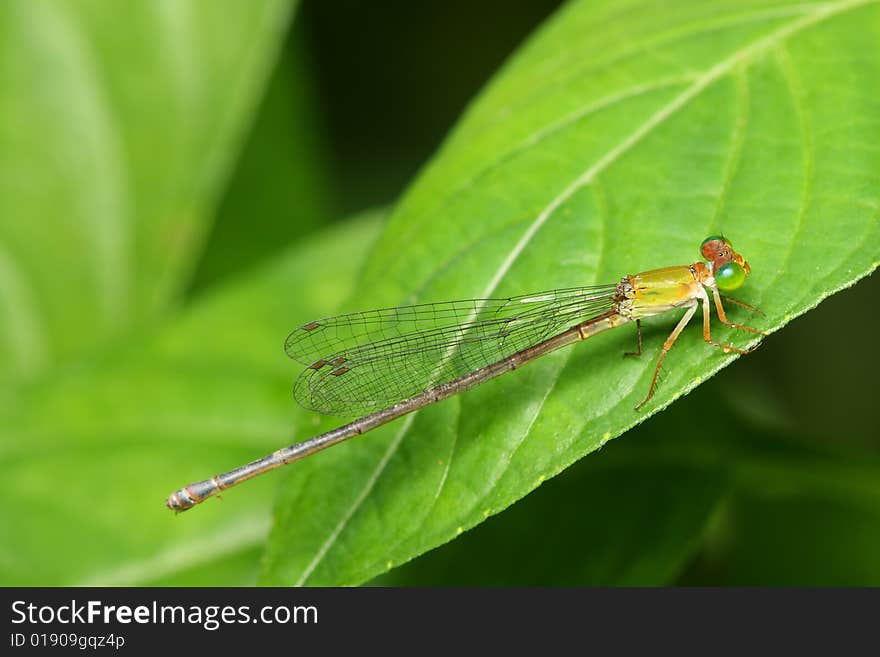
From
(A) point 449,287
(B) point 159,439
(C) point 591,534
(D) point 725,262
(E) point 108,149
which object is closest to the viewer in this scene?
(D) point 725,262

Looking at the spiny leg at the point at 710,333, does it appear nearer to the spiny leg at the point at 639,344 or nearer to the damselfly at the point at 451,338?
the damselfly at the point at 451,338

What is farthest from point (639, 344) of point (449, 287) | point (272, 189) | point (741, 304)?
point (272, 189)

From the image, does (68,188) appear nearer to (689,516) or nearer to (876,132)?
(689,516)

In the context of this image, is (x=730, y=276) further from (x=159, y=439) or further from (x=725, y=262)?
(x=159, y=439)

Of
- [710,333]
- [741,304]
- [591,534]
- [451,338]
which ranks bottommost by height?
[591,534]

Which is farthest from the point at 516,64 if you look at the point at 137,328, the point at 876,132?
the point at 137,328

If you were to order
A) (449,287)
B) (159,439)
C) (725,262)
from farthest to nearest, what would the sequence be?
(159,439)
(449,287)
(725,262)
